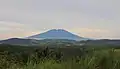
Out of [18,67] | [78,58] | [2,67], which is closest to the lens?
[78,58]

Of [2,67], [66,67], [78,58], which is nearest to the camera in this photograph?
[66,67]

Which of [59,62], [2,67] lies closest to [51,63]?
[59,62]

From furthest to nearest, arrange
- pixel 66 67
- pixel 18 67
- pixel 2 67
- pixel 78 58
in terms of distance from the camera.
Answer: pixel 2 67
pixel 18 67
pixel 78 58
pixel 66 67

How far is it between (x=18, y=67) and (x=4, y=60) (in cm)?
140

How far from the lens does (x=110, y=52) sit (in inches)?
248

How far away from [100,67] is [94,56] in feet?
0.95

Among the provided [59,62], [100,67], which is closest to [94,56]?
[100,67]

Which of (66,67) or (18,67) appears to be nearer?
(66,67)

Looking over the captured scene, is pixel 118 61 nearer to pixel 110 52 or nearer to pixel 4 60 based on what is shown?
pixel 110 52

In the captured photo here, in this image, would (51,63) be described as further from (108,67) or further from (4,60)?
(4,60)

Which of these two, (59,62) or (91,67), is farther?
(59,62)

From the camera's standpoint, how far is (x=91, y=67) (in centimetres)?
556

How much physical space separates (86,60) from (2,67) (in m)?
2.45

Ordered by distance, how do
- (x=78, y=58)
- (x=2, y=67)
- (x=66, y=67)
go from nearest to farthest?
(x=66, y=67) → (x=78, y=58) → (x=2, y=67)
